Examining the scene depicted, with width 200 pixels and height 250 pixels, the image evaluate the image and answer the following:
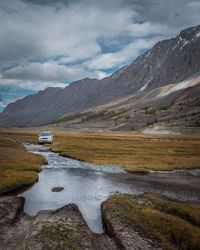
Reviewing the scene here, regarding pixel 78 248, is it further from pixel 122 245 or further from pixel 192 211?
pixel 192 211

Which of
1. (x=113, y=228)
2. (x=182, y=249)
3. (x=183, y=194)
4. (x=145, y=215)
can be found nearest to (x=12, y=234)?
(x=113, y=228)

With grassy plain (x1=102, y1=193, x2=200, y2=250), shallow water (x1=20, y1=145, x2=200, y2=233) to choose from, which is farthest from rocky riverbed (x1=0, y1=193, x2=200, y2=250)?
shallow water (x1=20, y1=145, x2=200, y2=233)

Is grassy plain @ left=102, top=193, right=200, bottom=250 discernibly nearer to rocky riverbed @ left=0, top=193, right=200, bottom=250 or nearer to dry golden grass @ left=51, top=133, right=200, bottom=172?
rocky riverbed @ left=0, top=193, right=200, bottom=250

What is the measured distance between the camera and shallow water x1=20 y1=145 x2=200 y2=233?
550 inches

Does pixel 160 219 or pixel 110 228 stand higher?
pixel 160 219

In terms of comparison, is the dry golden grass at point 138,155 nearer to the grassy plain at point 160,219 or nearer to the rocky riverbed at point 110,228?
the grassy plain at point 160,219

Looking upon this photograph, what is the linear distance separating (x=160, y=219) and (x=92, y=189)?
9032 mm

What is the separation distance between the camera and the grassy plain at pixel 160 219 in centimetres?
893

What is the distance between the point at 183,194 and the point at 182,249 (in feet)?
33.9

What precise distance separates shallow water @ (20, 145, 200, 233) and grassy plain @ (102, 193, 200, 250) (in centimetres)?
156

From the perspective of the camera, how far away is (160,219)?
10.7 metres

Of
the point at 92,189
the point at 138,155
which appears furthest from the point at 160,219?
the point at 138,155

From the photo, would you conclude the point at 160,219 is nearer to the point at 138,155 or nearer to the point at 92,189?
the point at 92,189

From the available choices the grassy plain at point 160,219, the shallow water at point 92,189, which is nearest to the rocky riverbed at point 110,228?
the grassy plain at point 160,219
